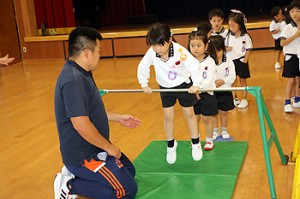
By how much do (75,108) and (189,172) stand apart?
3.62 ft

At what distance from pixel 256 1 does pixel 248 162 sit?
1127cm

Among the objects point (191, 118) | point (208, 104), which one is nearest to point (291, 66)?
point (208, 104)

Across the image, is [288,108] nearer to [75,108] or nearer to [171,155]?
[171,155]

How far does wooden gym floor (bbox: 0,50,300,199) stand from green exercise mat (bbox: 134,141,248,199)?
103mm

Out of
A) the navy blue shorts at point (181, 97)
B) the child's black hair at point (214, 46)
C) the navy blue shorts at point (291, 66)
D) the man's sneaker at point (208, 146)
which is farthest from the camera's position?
the navy blue shorts at point (291, 66)

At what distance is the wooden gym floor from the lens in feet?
10.7

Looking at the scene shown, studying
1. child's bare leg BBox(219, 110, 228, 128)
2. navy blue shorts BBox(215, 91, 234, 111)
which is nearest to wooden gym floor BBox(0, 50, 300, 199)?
child's bare leg BBox(219, 110, 228, 128)

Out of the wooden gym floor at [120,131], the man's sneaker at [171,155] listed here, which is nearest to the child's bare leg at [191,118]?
the man's sneaker at [171,155]

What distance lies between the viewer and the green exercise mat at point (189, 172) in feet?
9.71

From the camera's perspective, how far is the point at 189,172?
326 cm

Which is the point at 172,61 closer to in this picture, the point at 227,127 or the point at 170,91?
the point at 170,91

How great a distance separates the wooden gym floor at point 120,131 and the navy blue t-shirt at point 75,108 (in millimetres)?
599

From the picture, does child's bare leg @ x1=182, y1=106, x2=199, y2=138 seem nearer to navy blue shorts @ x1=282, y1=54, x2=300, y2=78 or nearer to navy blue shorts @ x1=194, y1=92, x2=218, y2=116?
navy blue shorts @ x1=194, y1=92, x2=218, y2=116

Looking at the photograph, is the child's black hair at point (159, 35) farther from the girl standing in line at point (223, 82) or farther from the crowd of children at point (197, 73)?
the girl standing in line at point (223, 82)
